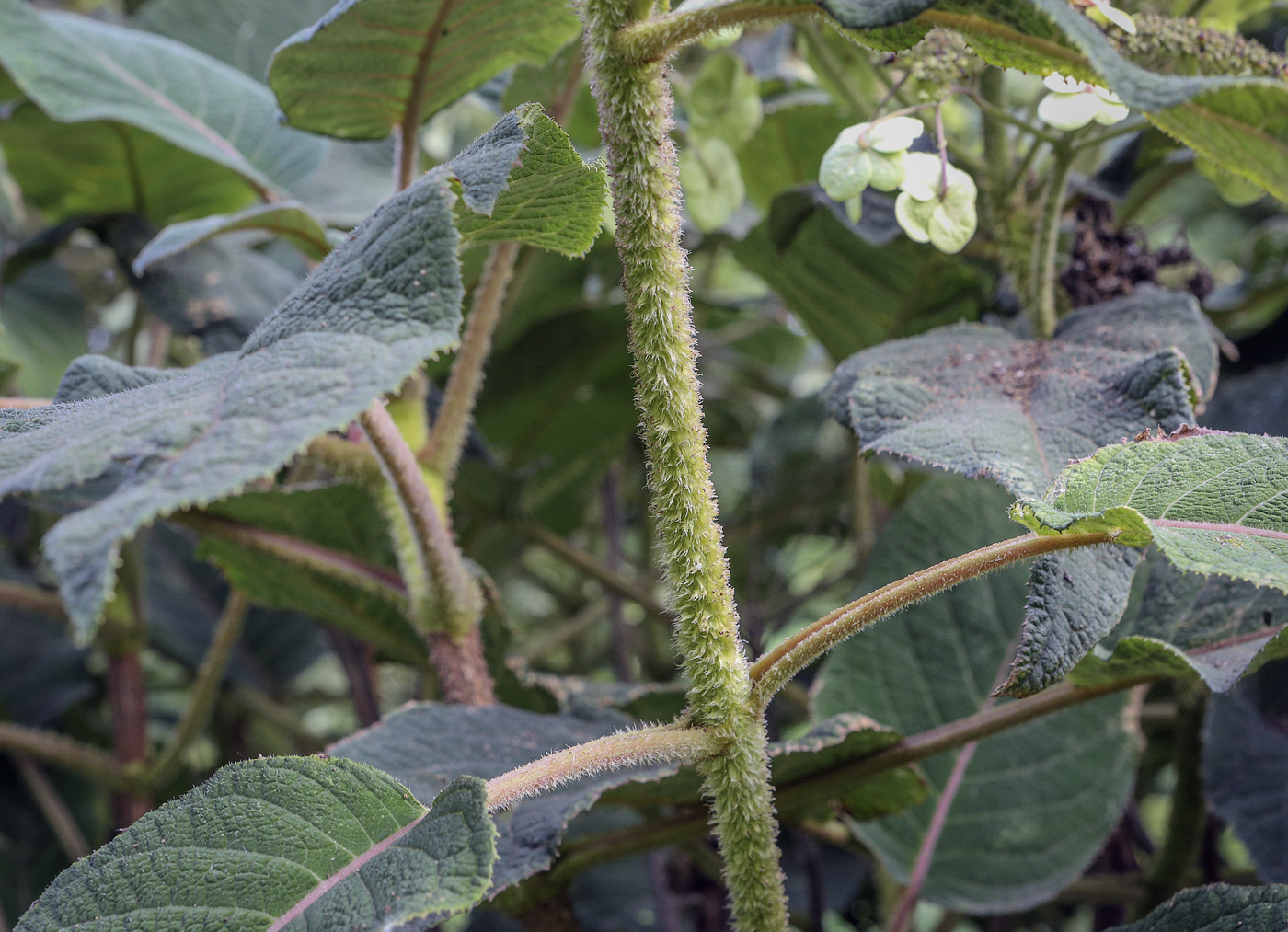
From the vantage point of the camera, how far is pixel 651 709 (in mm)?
629

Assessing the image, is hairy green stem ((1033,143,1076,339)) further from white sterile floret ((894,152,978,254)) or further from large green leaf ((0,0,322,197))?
large green leaf ((0,0,322,197))

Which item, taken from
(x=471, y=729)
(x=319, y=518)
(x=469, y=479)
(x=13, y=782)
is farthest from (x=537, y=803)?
(x=13, y=782)

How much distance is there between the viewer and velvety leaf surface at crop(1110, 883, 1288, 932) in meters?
0.45

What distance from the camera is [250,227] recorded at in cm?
63

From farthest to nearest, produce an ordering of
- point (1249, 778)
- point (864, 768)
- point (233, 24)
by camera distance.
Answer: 1. point (233, 24)
2. point (1249, 778)
3. point (864, 768)

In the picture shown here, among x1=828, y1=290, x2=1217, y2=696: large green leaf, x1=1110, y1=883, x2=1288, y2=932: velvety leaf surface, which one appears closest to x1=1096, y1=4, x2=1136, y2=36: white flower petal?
x1=828, y1=290, x2=1217, y2=696: large green leaf

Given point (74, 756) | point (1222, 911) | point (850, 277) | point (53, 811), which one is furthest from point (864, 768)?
point (53, 811)

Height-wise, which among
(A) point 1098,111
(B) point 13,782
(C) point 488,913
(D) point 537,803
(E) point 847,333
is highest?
(A) point 1098,111

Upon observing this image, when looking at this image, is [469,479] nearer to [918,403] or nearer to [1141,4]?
[918,403]

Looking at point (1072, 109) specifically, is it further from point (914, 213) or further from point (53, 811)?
point (53, 811)

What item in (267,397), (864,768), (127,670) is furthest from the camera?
(127,670)

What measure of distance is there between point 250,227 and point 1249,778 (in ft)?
2.40

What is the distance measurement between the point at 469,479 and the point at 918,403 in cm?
46

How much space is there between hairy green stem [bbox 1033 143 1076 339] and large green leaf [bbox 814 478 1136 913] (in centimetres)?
13
